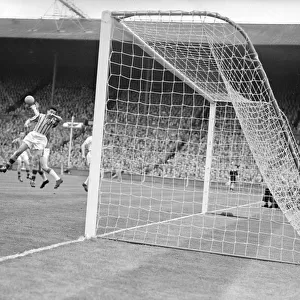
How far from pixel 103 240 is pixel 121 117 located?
1168 inches

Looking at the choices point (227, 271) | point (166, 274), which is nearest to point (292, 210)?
point (227, 271)

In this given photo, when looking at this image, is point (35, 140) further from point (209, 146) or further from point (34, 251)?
point (34, 251)

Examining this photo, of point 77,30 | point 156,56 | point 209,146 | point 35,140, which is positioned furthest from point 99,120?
point 77,30

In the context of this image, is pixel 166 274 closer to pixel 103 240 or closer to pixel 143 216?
pixel 103 240

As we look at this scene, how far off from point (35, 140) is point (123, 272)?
9.46 meters

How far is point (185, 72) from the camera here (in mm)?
11219

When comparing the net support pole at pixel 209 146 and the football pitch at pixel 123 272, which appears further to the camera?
Result: the net support pole at pixel 209 146

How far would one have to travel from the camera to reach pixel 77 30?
115 feet

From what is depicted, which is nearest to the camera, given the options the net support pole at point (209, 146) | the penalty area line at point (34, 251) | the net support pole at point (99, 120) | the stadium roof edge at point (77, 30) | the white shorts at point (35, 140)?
the penalty area line at point (34, 251)

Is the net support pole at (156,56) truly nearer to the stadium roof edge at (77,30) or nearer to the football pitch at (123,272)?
the football pitch at (123,272)

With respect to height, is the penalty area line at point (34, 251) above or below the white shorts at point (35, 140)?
below

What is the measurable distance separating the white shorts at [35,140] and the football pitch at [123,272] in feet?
20.6

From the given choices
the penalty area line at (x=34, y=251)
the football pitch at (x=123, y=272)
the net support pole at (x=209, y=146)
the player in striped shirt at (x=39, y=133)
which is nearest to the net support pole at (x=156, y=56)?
the net support pole at (x=209, y=146)

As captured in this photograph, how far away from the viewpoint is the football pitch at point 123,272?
15.4 ft
